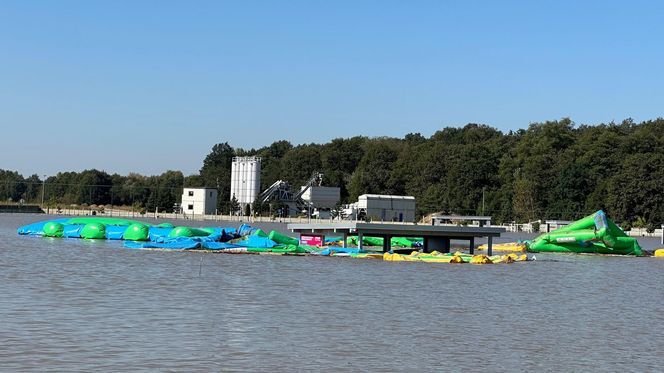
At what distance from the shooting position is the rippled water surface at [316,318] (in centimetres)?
Answer: 1973

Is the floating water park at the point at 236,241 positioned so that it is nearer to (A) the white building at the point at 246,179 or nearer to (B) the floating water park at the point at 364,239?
(B) the floating water park at the point at 364,239

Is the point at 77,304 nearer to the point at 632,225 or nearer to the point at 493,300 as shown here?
the point at 493,300

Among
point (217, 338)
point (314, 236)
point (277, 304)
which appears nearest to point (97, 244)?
point (314, 236)

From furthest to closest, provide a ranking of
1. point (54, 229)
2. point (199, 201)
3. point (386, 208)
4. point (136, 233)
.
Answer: point (199, 201) < point (386, 208) < point (54, 229) < point (136, 233)

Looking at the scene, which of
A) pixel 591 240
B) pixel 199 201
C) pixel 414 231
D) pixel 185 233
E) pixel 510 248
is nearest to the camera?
pixel 414 231

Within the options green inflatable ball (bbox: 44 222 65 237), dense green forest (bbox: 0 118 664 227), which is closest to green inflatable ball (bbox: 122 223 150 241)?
green inflatable ball (bbox: 44 222 65 237)

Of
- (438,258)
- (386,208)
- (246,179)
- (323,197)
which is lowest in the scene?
(438,258)

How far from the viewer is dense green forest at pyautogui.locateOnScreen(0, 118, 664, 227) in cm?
12650

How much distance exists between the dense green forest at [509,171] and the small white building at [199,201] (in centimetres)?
321

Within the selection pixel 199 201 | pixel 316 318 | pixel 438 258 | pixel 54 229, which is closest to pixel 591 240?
pixel 438 258

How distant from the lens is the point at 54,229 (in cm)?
7469

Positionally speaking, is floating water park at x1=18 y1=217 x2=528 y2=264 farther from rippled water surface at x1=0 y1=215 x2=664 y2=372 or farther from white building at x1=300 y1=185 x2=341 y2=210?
white building at x1=300 y1=185 x2=341 y2=210

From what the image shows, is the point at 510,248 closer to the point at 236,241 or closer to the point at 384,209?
the point at 236,241

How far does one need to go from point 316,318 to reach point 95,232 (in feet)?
156
